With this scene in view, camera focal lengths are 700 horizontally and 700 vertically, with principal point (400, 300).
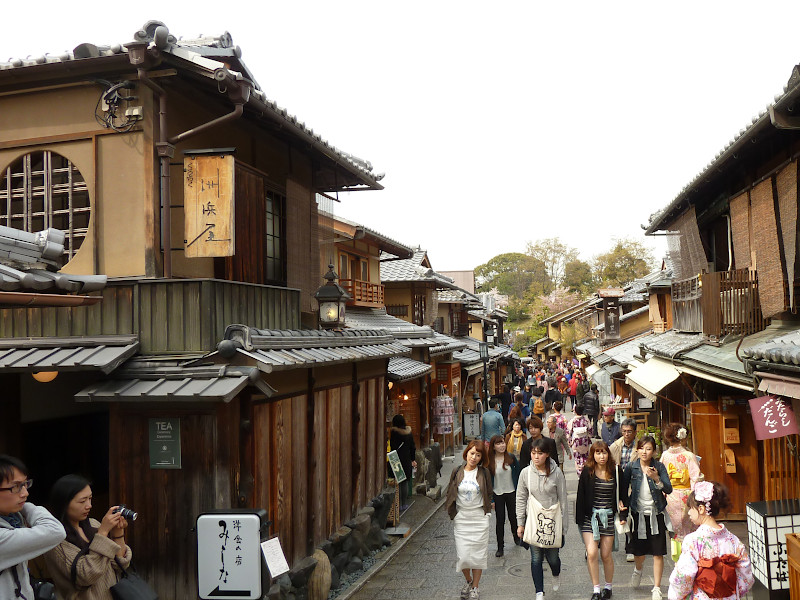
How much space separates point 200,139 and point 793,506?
868 centimetres

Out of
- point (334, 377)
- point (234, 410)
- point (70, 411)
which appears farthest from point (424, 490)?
point (234, 410)

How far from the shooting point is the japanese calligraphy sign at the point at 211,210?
855 centimetres

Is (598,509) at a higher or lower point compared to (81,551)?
lower

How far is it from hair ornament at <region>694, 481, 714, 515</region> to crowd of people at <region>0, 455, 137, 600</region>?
16.6 ft

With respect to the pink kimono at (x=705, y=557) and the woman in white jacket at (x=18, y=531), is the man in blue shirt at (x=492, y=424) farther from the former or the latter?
the woman in white jacket at (x=18, y=531)

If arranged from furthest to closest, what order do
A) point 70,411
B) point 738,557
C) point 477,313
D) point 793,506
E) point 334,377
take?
point 477,313, point 334,377, point 70,411, point 793,506, point 738,557

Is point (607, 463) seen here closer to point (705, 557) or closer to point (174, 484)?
point (705, 557)

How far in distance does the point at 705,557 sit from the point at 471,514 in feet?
13.7

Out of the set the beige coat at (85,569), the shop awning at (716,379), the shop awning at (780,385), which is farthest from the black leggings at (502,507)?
the beige coat at (85,569)

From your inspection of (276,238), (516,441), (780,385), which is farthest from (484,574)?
(276,238)

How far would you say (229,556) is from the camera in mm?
6801

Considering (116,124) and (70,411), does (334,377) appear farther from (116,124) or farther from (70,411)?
(116,124)

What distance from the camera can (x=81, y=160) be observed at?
8992 millimetres

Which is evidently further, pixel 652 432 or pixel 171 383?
pixel 652 432
